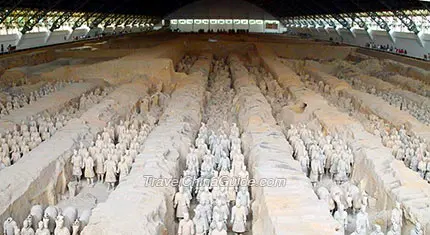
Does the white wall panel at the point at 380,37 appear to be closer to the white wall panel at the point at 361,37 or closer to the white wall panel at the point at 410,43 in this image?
the white wall panel at the point at 361,37

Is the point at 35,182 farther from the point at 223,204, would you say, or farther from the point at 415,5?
the point at 415,5

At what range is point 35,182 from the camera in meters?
7.82

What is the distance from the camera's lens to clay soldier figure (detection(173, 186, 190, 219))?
7.47m

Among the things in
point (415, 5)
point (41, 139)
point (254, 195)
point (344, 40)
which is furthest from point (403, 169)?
point (344, 40)

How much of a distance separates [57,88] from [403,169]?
11.0 metres

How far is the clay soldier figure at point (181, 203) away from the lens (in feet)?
24.5

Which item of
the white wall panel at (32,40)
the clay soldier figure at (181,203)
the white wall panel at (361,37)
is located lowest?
the white wall panel at (361,37)

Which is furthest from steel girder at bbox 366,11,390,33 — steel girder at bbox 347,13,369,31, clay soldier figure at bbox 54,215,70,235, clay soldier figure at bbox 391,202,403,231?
clay soldier figure at bbox 54,215,70,235

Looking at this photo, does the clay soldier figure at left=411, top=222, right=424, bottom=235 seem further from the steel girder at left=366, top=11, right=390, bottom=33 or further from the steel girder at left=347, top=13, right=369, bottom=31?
the steel girder at left=347, top=13, right=369, bottom=31

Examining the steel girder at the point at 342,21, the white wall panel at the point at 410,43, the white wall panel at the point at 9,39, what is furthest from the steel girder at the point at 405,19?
the white wall panel at the point at 9,39

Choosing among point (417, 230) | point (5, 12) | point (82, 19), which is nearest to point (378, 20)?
point (82, 19)

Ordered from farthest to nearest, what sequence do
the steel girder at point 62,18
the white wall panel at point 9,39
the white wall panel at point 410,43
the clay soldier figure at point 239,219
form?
the steel girder at point 62,18, the white wall panel at point 410,43, the white wall panel at point 9,39, the clay soldier figure at point 239,219

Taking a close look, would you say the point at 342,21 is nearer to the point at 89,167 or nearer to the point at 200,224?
the point at 89,167

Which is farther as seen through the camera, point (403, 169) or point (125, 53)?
point (125, 53)
